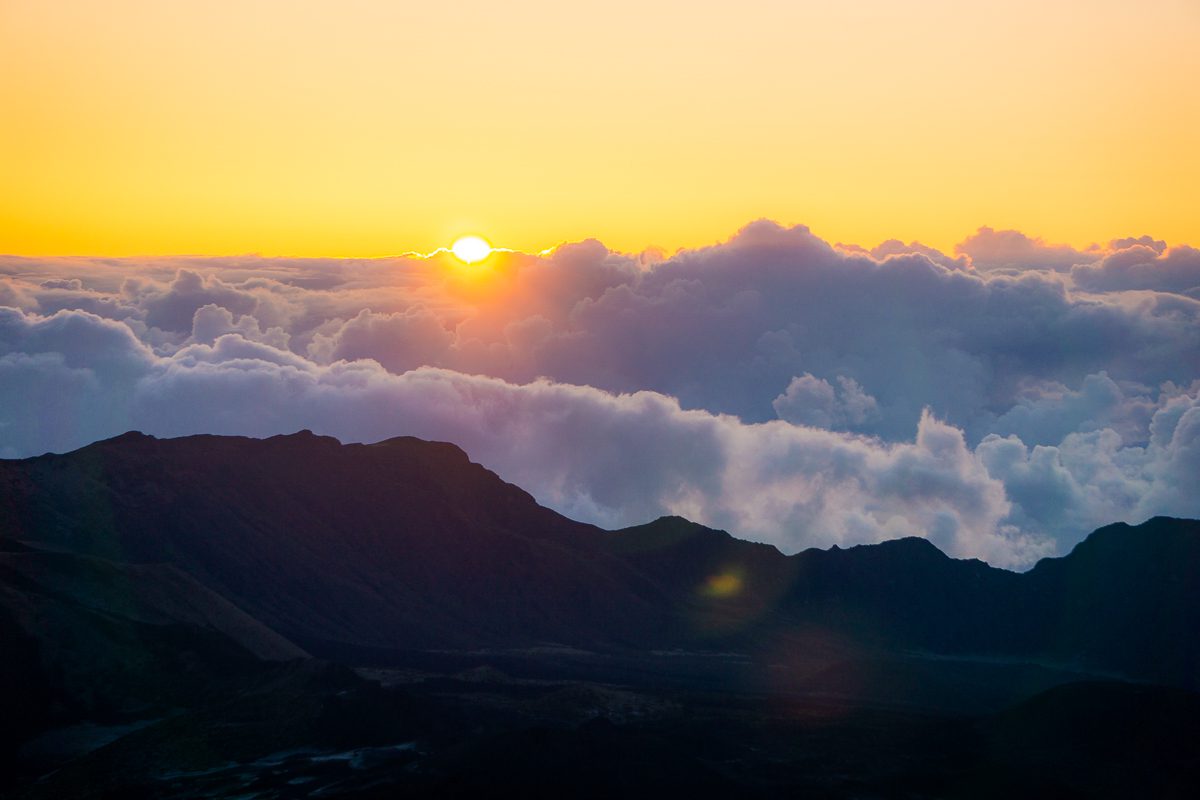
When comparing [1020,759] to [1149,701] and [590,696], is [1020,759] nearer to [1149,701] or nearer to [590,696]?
[1149,701]

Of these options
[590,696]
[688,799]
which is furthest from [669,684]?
[688,799]

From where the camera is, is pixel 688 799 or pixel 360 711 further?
pixel 360 711

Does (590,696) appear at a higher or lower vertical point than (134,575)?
lower

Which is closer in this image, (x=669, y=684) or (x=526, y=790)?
(x=526, y=790)

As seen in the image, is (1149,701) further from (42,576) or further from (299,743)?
(42,576)

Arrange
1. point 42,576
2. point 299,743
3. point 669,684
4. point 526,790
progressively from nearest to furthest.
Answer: point 526,790, point 299,743, point 42,576, point 669,684

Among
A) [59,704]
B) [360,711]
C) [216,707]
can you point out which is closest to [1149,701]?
[360,711]

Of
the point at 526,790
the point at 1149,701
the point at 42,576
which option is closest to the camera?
the point at 526,790

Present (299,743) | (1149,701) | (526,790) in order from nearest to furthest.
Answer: (526,790) < (299,743) < (1149,701)

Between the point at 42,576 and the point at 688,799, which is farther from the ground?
the point at 42,576
